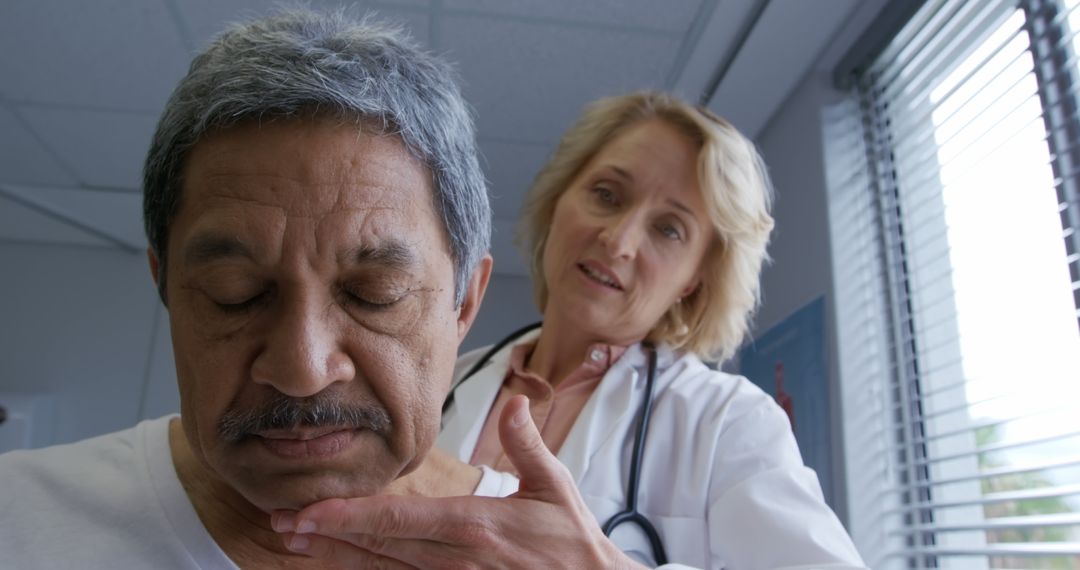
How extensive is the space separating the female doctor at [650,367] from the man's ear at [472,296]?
0.22 m

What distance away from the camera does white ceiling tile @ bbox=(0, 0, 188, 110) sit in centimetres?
211

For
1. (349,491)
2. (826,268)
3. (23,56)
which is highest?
(23,56)

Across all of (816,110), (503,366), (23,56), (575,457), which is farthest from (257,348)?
(23,56)

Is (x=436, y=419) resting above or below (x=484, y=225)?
below

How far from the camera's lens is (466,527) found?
0.59 metres

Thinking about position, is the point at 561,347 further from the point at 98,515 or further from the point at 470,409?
the point at 98,515

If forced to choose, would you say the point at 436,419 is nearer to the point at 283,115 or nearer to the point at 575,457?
the point at 283,115

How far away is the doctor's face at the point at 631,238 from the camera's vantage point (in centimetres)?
135

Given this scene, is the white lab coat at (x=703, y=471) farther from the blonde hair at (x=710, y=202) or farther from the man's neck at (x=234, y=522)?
the man's neck at (x=234, y=522)

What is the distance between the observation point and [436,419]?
0.71 metres

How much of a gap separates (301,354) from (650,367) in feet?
2.69

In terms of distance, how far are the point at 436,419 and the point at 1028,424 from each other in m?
1.32

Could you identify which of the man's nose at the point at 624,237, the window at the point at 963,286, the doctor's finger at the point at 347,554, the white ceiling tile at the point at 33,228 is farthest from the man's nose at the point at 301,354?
the white ceiling tile at the point at 33,228

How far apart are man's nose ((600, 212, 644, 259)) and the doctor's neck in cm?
18
